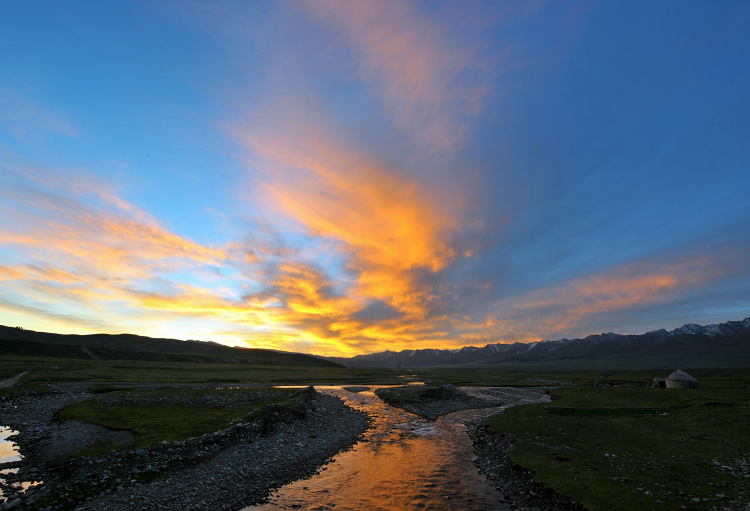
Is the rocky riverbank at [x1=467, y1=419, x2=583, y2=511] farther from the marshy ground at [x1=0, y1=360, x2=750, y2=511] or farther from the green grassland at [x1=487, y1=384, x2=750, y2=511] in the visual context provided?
the green grassland at [x1=487, y1=384, x2=750, y2=511]

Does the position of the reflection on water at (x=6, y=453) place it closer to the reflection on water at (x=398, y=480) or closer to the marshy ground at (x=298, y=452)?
the marshy ground at (x=298, y=452)

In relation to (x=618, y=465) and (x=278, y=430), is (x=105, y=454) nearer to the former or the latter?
(x=278, y=430)

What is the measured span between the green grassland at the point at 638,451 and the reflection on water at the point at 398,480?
4.57 metres

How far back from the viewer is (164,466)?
2291cm

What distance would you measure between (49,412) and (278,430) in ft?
98.0

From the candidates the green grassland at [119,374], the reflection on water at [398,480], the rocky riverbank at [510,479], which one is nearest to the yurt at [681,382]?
the reflection on water at [398,480]

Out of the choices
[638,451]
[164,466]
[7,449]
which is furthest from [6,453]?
[638,451]

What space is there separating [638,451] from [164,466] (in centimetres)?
3629

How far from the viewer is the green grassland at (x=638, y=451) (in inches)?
704

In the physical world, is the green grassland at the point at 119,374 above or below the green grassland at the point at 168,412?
above

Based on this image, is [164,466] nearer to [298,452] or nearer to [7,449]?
[298,452]

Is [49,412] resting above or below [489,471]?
above

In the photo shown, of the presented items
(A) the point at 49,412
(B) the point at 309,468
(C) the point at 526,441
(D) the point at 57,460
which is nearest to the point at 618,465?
(C) the point at 526,441

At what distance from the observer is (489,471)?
82.2 ft
